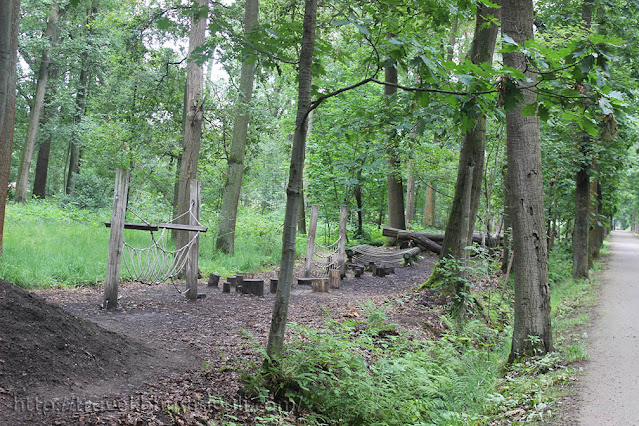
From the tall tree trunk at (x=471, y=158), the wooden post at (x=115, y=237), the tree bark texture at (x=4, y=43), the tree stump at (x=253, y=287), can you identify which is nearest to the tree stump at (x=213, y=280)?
the tree stump at (x=253, y=287)

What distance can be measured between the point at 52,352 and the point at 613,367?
5.39 meters

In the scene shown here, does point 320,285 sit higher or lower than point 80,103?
lower

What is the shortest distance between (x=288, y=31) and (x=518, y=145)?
3.02m

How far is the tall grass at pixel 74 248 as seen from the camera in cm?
764

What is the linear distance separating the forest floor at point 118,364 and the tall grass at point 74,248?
2.02 metres

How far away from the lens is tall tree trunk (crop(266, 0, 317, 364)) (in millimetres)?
3473

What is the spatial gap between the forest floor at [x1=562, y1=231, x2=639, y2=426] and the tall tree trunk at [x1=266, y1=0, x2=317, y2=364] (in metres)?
2.40

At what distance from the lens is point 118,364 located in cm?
351

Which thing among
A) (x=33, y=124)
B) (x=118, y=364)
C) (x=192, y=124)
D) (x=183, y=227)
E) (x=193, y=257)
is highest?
(x=33, y=124)

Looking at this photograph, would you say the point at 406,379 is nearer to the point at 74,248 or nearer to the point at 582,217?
the point at 74,248

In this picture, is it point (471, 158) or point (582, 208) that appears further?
point (582, 208)

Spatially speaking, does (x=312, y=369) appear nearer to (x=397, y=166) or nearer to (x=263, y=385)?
(x=263, y=385)

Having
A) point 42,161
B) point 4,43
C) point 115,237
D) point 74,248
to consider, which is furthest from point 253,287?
point 42,161

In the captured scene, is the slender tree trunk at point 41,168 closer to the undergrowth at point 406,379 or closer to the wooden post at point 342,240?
the wooden post at point 342,240
